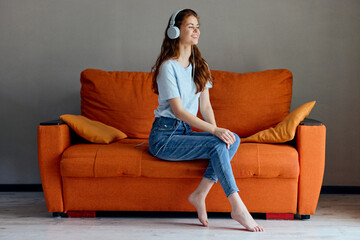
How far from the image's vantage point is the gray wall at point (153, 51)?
3.40 metres

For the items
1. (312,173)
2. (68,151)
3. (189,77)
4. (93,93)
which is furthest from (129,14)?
(312,173)

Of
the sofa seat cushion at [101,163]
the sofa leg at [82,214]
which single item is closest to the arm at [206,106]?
the sofa seat cushion at [101,163]

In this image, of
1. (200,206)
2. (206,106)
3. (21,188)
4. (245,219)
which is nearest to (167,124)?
(206,106)

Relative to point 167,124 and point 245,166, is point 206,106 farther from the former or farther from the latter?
point 245,166

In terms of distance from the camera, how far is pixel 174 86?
246 centimetres

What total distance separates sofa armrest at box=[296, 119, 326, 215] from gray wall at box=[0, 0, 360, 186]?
934 millimetres

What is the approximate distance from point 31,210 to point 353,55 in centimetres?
265

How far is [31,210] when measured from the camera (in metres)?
2.84

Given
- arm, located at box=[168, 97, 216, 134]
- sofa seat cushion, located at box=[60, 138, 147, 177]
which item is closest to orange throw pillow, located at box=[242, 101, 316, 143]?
arm, located at box=[168, 97, 216, 134]

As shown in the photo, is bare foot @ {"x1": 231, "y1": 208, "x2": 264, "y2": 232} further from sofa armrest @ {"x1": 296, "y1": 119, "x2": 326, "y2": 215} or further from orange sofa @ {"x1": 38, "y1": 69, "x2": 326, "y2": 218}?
sofa armrest @ {"x1": 296, "y1": 119, "x2": 326, "y2": 215}

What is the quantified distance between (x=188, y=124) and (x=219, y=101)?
600 mm

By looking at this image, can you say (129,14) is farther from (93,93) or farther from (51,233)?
(51,233)

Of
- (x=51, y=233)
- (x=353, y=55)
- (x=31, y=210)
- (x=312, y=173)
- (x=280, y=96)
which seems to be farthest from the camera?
(x=353, y=55)

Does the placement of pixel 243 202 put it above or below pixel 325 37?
below
